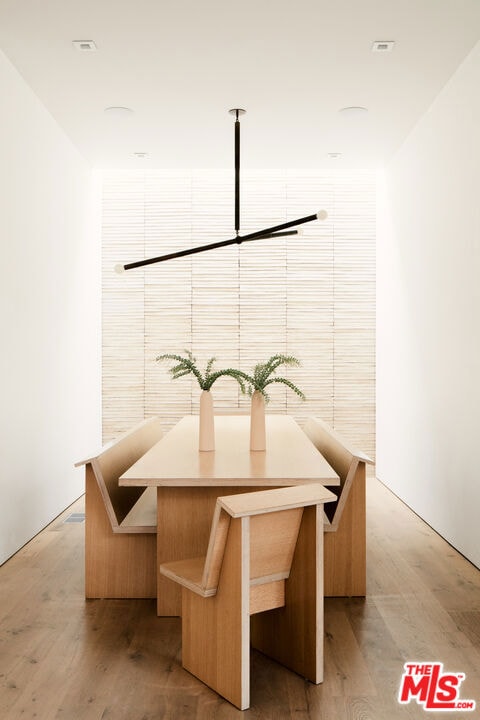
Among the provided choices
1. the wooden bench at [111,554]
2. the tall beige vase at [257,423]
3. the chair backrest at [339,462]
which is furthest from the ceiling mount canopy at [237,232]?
the wooden bench at [111,554]

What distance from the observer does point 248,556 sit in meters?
2.31

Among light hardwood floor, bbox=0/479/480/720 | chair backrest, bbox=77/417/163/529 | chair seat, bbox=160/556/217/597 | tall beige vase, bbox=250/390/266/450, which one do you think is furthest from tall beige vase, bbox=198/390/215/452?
chair seat, bbox=160/556/217/597

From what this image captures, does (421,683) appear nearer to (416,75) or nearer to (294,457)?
(294,457)

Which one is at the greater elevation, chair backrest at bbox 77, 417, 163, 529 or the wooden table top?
the wooden table top

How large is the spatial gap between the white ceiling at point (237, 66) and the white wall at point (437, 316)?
0.32 meters

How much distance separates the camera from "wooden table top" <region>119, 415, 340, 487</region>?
115 inches

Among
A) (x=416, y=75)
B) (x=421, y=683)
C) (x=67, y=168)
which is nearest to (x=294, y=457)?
(x=421, y=683)

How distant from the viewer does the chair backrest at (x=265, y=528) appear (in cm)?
232

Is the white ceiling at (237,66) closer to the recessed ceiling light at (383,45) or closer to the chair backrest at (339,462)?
the recessed ceiling light at (383,45)

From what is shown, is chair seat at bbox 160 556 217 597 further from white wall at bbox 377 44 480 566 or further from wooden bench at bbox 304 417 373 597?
white wall at bbox 377 44 480 566

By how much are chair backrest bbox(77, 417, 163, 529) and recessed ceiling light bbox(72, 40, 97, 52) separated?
2.30m

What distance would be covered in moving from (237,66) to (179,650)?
11.0ft

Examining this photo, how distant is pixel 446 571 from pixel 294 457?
1.16m

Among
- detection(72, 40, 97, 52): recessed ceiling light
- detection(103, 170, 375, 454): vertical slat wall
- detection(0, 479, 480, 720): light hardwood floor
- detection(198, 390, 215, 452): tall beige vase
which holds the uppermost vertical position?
detection(72, 40, 97, 52): recessed ceiling light
